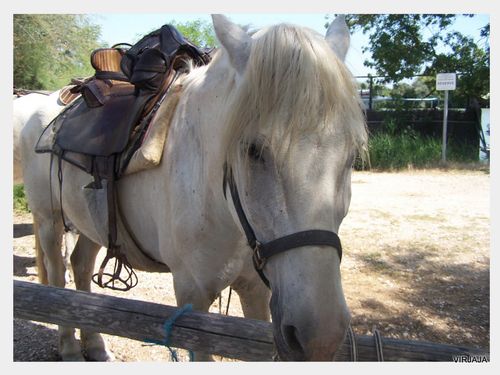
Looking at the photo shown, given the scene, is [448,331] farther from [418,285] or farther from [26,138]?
[26,138]

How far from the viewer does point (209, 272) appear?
70.3 inches

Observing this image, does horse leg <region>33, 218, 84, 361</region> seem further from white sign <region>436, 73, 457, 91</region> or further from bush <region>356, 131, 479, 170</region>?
white sign <region>436, 73, 457, 91</region>

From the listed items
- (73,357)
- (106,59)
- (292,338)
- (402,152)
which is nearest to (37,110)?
(106,59)

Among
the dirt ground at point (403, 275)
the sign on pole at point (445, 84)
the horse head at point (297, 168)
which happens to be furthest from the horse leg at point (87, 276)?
the sign on pole at point (445, 84)

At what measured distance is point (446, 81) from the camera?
11.2 m

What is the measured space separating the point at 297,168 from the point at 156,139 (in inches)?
37.5

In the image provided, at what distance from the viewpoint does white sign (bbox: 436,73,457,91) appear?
436 inches

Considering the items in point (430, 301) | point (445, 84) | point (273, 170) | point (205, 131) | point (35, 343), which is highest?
point (445, 84)

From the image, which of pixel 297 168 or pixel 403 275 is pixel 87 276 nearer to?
pixel 297 168

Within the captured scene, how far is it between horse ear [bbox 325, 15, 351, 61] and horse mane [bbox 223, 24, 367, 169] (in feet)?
0.82

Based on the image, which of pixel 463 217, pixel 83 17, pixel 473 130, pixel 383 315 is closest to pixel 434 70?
pixel 473 130

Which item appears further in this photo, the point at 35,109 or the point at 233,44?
the point at 35,109

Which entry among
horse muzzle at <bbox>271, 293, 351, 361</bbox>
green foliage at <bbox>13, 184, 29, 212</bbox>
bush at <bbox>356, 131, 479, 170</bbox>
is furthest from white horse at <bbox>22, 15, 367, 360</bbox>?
bush at <bbox>356, 131, 479, 170</bbox>

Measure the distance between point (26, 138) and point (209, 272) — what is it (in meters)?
2.13
